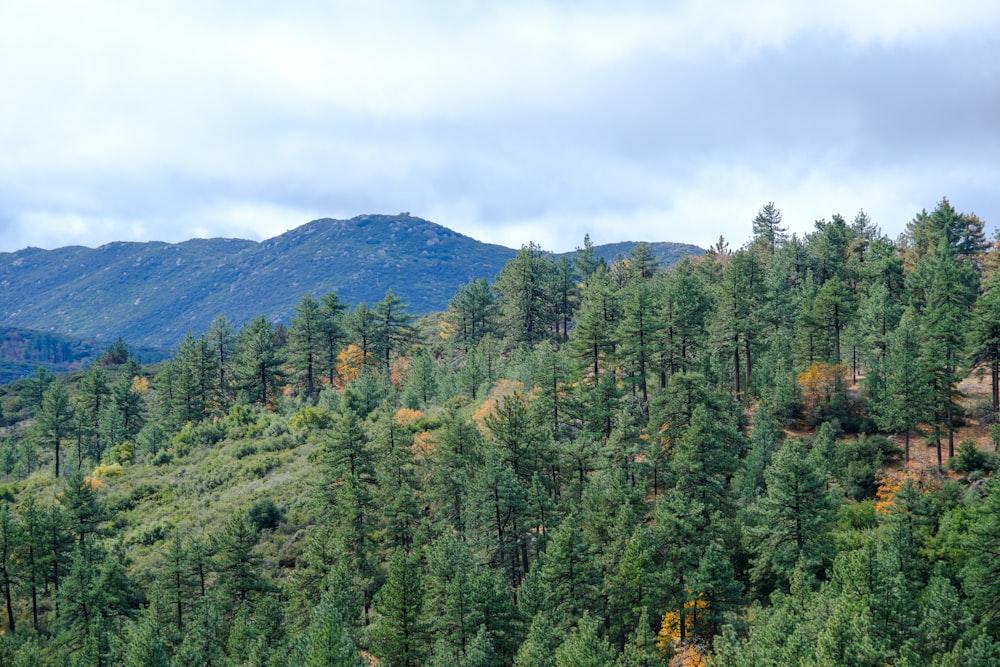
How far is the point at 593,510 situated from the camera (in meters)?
40.4

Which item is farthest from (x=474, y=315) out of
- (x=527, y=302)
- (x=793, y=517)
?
(x=793, y=517)

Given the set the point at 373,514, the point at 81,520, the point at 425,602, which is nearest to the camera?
the point at 425,602

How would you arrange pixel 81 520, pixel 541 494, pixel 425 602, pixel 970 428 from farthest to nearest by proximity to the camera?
pixel 970 428
pixel 81 520
pixel 541 494
pixel 425 602

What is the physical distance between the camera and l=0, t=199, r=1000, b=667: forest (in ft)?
109

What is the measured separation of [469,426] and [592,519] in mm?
11378

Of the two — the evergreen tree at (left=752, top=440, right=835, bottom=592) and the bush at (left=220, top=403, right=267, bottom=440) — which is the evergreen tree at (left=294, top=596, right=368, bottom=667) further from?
the bush at (left=220, top=403, right=267, bottom=440)

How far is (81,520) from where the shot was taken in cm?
5069

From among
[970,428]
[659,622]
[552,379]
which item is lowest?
[659,622]

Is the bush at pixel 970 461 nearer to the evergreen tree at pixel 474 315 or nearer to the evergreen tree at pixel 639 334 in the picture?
the evergreen tree at pixel 639 334

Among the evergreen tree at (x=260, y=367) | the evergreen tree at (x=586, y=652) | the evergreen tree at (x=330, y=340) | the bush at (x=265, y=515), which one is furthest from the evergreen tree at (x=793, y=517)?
the evergreen tree at (x=260, y=367)

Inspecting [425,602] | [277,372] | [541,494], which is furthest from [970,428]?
[277,372]

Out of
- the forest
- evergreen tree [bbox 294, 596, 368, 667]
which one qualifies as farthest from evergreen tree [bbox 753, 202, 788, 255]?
evergreen tree [bbox 294, 596, 368, 667]

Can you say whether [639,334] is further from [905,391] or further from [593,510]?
[905,391]

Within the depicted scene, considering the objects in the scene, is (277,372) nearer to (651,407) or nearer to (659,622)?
(651,407)
